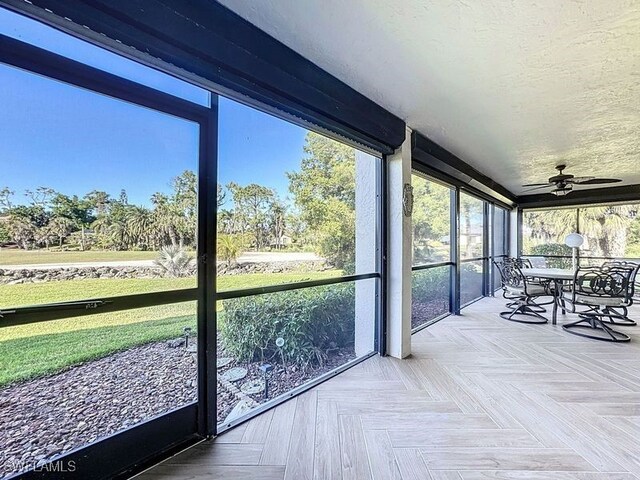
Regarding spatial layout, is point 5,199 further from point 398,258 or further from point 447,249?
point 447,249

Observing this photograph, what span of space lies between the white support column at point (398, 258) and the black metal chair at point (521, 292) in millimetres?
2549

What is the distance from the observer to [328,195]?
2.92m

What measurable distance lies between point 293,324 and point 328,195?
4.04 ft

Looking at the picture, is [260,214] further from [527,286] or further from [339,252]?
[527,286]

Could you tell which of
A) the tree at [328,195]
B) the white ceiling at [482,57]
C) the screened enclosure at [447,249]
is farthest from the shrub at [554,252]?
the tree at [328,195]

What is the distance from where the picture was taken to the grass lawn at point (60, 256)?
125 centimetres

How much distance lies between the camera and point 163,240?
1713 millimetres

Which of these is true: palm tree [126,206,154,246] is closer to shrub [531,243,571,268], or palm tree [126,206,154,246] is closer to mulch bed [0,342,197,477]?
mulch bed [0,342,197,477]

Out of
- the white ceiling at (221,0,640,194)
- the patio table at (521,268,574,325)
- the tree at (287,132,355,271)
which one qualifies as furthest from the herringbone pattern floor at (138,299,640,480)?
the white ceiling at (221,0,640,194)

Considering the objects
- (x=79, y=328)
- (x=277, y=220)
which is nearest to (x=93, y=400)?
(x=79, y=328)

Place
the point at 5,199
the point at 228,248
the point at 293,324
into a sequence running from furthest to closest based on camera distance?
the point at 293,324 < the point at 228,248 < the point at 5,199

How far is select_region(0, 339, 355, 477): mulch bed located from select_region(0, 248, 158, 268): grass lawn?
0.50 m

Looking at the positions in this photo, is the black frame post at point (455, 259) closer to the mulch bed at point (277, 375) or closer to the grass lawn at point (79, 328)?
the mulch bed at point (277, 375)

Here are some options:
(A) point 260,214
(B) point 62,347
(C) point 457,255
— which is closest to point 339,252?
(A) point 260,214
